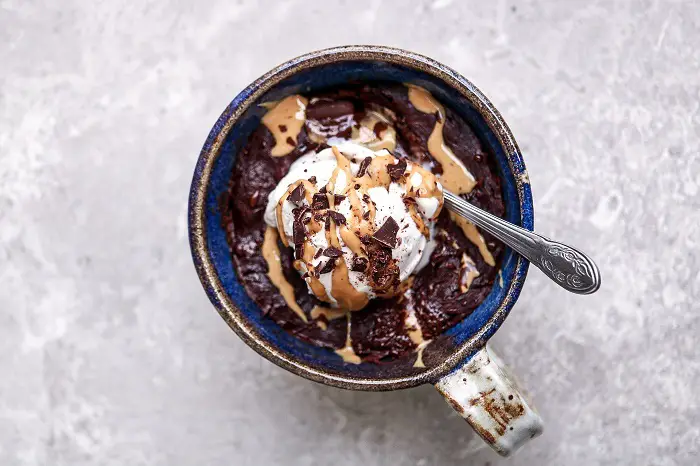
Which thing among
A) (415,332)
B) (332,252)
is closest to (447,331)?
(415,332)

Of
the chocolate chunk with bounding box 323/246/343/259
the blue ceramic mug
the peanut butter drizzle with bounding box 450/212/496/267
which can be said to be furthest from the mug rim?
the chocolate chunk with bounding box 323/246/343/259

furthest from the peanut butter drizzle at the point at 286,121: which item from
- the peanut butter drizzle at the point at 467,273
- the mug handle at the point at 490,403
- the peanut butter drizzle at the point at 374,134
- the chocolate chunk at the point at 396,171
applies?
the mug handle at the point at 490,403

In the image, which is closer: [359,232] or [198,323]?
[359,232]

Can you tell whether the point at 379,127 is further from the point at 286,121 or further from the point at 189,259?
the point at 189,259

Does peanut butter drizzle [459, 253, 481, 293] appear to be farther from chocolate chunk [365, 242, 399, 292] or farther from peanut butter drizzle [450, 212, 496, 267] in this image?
chocolate chunk [365, 242, 399, 292]

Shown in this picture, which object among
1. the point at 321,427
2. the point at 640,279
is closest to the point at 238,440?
the point at 321,427

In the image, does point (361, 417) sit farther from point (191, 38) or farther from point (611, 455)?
point (191, 38)

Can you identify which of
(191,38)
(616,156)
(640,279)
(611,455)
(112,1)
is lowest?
(611,455)
